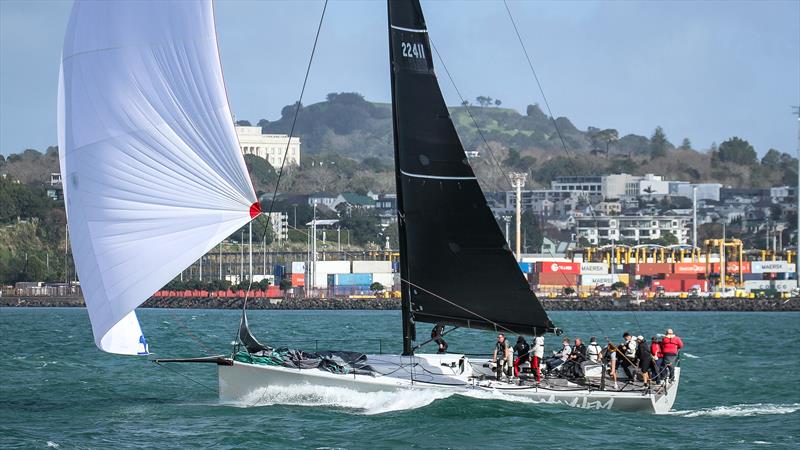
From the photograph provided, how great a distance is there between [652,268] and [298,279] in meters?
28.9

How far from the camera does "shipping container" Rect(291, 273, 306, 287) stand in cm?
11408

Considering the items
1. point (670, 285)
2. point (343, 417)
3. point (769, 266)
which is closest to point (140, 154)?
point (343, 417)

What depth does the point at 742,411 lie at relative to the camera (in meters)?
24.0

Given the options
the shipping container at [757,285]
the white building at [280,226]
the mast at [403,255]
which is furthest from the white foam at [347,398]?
the white building at [280,226]

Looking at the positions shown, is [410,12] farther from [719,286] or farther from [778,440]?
[719,286]

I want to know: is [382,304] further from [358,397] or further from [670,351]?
[358,397]

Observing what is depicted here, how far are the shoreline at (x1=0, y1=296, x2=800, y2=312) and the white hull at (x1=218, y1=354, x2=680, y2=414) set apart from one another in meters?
75.2

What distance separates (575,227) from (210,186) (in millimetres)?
156138

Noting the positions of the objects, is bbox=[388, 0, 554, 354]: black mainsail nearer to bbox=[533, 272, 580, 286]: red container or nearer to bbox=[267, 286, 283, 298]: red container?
bbox=[267, 286, 283, 298]: red container

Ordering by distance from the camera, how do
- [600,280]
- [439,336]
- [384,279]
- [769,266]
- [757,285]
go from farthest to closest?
[769,266] → [600,280] → [757,285] → [384,279] → [439,336]

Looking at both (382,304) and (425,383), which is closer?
(425,383)

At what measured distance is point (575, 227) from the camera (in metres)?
174

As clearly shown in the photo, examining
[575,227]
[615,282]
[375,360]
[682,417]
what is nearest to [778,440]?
[682,417]

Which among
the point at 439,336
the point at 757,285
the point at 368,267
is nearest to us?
the point at 439,336
